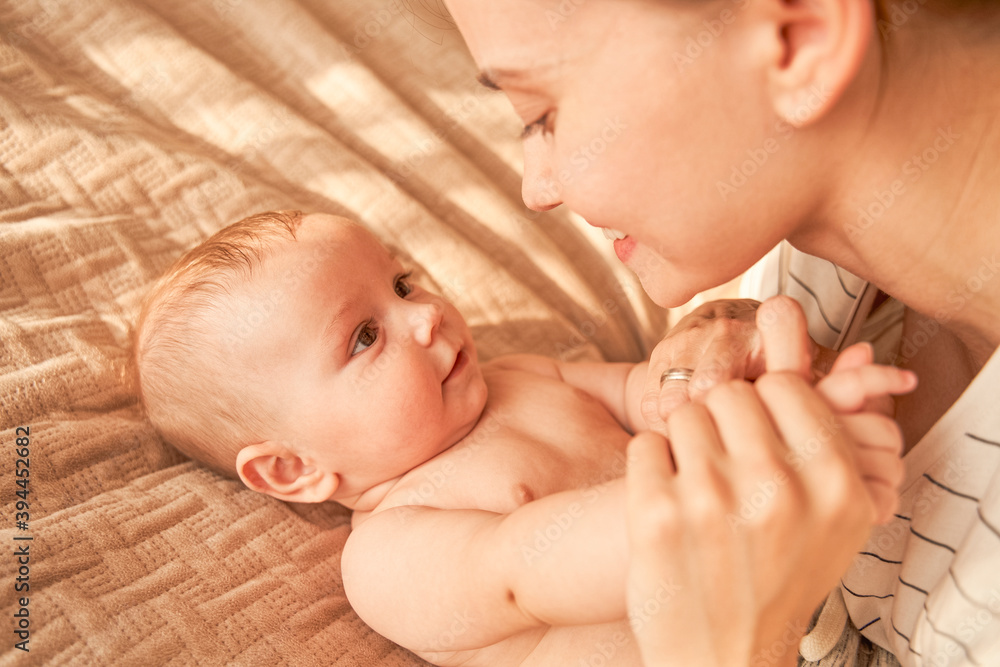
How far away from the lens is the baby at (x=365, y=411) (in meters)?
1.06

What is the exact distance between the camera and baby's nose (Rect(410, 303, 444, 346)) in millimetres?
1238

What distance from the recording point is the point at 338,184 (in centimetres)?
170

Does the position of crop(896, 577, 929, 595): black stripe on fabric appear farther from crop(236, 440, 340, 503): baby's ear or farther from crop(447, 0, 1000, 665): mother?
crop(236, 440, 340, 503): baby's ear

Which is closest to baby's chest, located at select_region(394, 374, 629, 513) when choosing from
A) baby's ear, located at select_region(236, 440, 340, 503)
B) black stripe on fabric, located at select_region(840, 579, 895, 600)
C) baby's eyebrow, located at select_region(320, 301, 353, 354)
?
baby's ear, located at select_region(236, 440, 340, 503)

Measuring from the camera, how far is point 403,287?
1.36 metres

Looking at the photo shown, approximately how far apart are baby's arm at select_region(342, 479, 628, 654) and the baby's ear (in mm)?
133

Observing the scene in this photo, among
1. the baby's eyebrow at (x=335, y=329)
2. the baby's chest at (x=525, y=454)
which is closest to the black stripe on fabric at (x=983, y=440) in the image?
the baby's chest at (x=525, y=454)

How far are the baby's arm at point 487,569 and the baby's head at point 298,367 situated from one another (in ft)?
0.48

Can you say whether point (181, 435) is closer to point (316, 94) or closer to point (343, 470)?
point (343, 470)

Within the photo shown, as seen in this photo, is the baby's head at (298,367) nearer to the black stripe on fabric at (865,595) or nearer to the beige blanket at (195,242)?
the beige blanket at (195,242)

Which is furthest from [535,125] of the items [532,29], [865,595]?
[865,595]

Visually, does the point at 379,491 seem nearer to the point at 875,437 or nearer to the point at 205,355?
the point at 205,355

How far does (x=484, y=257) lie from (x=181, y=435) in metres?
0.76

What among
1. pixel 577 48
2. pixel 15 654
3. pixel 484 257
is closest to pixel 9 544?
pixel 15 654
